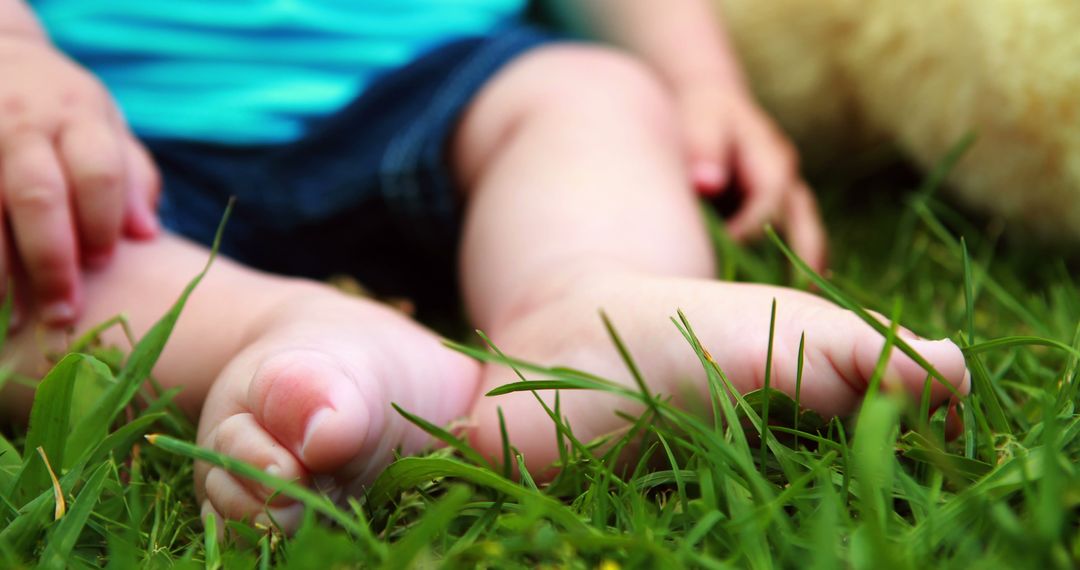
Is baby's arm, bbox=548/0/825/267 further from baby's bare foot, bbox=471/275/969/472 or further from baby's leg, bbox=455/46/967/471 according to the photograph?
baby's bare foot, bbox=471/275/969/472

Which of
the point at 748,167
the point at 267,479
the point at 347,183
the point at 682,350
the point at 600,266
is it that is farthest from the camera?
the point at 748,167

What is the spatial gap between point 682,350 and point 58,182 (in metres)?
0.48

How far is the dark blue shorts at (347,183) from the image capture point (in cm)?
98

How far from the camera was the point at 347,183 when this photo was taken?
3.21ft

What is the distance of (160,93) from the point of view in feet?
3.33

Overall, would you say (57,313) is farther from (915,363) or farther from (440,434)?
(915,363)

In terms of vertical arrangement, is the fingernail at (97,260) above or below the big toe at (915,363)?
below

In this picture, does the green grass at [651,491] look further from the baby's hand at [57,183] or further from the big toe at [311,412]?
the baby's hand at [57,183]

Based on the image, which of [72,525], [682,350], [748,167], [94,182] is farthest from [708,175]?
[72,525]

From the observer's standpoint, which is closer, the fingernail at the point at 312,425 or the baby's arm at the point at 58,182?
the fingernail at the point at 312,425

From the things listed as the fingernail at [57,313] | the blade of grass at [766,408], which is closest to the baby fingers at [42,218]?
the fingernail at [57,313]

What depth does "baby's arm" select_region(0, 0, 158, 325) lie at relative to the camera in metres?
0.72

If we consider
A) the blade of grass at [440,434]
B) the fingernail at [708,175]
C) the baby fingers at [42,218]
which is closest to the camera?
the blade of grass at [440,434]

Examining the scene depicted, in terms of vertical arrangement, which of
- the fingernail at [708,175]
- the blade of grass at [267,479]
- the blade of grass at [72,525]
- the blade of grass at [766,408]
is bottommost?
the blade of grass at [72,525]
